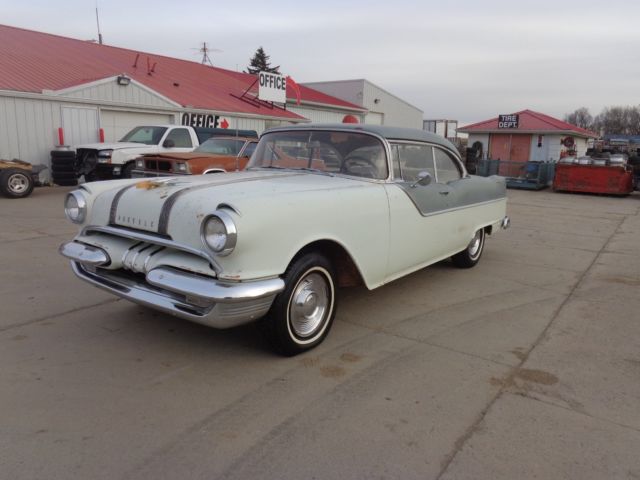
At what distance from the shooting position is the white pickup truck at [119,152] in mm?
11648

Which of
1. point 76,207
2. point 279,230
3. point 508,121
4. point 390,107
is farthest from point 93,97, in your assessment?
point 390,107

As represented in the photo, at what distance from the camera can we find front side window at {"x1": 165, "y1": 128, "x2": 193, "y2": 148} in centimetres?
1267

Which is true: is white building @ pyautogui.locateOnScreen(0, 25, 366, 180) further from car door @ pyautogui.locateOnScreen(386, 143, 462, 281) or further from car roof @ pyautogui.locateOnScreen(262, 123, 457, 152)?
car door @ pyautogui.locateOnScreen(386, 143, 462, 281)

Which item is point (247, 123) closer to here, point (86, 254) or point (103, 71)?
point (103, 71)

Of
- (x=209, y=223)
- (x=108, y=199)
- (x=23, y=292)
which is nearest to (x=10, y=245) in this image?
(x=23, y=292)

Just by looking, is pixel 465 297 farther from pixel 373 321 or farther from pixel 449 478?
pixel 449 478

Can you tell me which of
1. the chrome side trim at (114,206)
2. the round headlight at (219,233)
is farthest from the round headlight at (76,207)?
the round headlight at (219,233)

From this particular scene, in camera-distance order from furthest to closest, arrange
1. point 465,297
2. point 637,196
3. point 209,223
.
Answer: point 637,196, point 465,297, point 209,223

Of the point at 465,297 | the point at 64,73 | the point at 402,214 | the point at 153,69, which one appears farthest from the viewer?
the point at 153,69

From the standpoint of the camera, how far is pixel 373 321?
4.28 metres

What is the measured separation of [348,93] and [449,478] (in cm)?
3302

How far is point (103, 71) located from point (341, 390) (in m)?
17.4

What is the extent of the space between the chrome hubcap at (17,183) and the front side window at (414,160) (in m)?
9.84

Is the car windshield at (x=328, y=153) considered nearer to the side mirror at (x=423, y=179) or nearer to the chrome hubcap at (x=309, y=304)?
the side mirror at (x=423, y=179)
